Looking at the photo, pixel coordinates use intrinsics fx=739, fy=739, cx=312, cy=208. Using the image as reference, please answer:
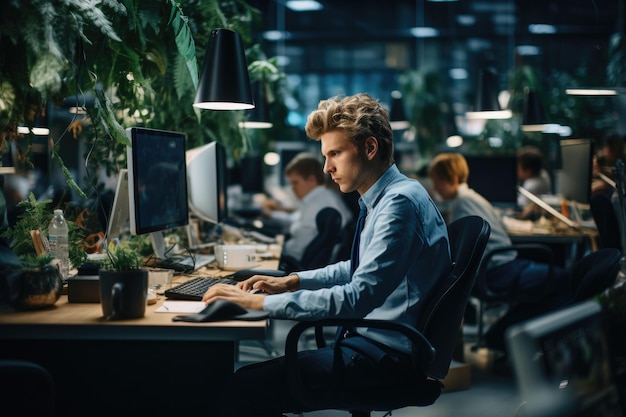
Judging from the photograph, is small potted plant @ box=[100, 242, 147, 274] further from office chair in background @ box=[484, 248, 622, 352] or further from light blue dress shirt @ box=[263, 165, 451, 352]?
office chair in background @ box=[484, 248, 622, 352]

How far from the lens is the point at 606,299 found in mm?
2432

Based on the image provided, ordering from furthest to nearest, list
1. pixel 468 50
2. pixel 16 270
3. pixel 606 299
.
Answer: pixel 468 50, pixel 606 299, pixel 16 270

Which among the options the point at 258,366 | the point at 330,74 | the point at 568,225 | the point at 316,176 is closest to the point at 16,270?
the point at 258,366

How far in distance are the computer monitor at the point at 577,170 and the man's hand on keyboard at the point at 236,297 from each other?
357cm

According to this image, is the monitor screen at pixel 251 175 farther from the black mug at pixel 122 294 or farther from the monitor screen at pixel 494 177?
the black mug at pixel 122 294

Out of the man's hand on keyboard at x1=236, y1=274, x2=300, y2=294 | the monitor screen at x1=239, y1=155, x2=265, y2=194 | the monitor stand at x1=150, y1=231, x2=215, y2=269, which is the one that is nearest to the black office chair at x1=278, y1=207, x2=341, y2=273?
the monitor stand at x1=150, y1=231, x2=215, y2=269

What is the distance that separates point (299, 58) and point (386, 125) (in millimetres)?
8972

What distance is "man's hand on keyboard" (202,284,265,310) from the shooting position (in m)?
2.09

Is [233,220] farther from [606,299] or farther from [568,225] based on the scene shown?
[606,299]

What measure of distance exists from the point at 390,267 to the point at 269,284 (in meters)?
0.50

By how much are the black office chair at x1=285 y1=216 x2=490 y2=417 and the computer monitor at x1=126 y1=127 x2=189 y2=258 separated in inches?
34.1

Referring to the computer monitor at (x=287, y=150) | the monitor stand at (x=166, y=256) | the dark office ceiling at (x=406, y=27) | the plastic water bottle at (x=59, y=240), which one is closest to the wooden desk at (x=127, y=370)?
the plastic water bottle at (x=59, y=240)

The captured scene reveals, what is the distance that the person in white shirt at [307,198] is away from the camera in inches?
202

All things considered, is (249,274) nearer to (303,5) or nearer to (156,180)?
(156,180)
